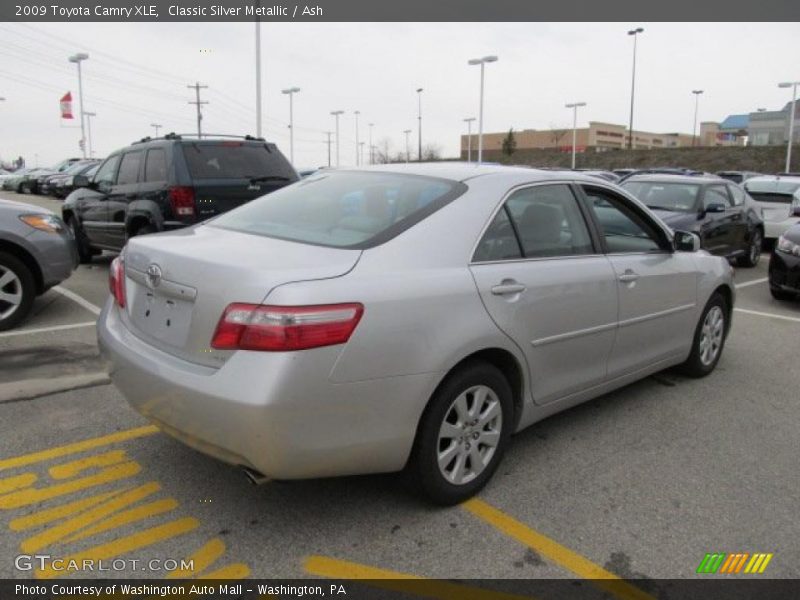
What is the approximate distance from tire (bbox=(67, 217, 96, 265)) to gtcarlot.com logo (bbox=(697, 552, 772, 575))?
9596mm

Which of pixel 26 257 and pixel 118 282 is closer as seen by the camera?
pixel 118 282

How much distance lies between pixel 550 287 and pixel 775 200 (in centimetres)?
1260

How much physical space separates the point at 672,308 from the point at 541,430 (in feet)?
4.26

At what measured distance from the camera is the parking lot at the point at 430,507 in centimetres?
274

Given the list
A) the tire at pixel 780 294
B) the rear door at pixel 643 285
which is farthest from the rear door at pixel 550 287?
the tire at pixel 780 294

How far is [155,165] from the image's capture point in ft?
26.9

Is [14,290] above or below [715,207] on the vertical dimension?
below

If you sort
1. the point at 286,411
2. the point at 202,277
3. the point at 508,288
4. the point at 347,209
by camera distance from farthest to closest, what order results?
the point at 347,209 → the point at 508,288 → the point at 202,277 → the point at 286,411

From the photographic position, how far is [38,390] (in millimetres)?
4512

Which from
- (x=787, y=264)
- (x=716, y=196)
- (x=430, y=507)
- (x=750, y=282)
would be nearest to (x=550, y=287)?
(x=430, y=507)

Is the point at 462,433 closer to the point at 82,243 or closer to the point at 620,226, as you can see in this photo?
the point at 620,226

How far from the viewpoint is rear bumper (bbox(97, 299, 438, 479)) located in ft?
8.21

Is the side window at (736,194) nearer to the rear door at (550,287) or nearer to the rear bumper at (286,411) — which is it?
the rear door at (550,287)
